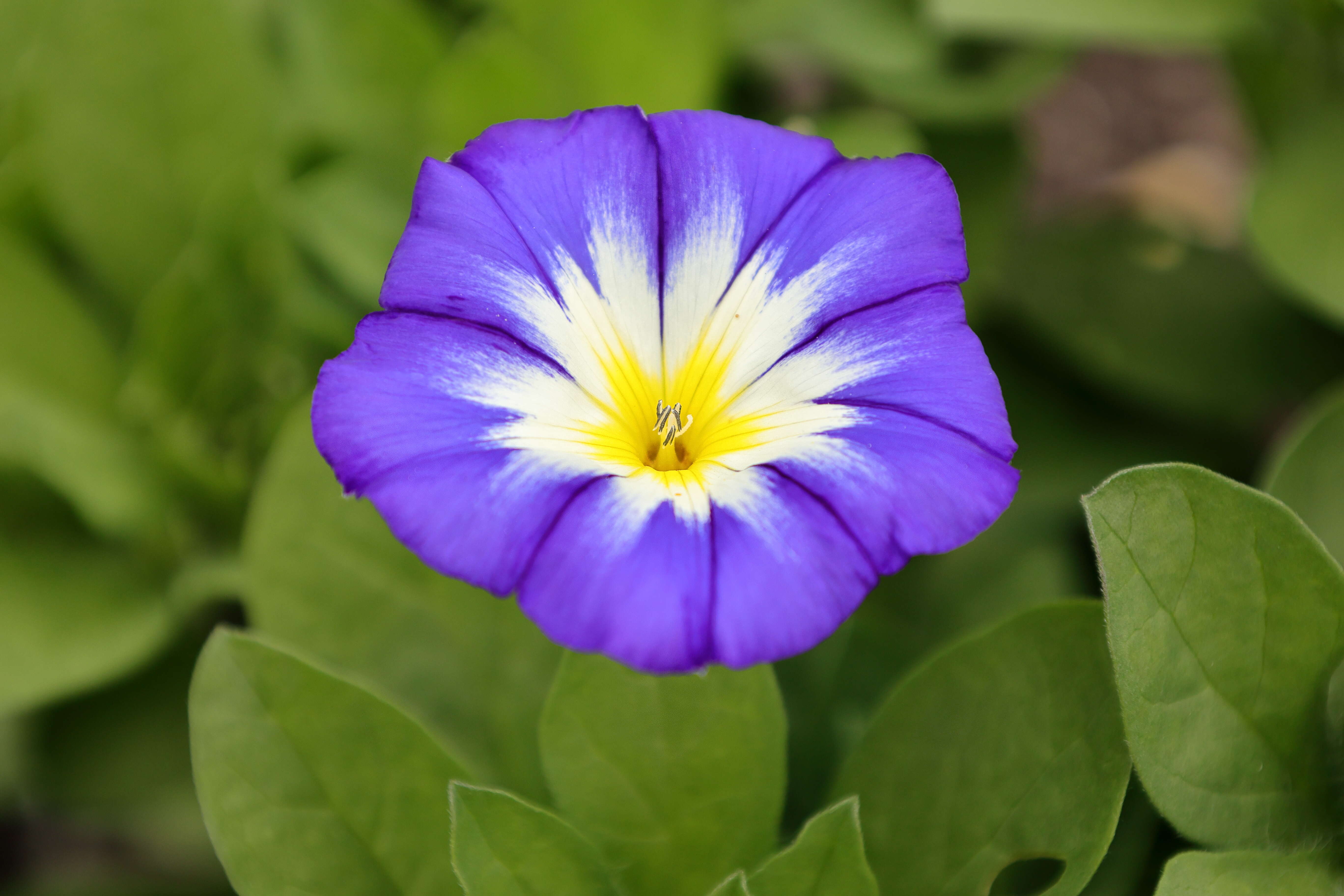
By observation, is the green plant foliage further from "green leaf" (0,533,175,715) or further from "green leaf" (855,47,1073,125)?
"green leaf" (0,533,175,715)

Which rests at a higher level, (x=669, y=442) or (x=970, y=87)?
(x=970, y=87)

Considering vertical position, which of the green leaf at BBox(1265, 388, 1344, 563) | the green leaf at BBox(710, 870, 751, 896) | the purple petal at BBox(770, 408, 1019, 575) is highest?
the purple petal at BBox(770, 408, 1019, 575)

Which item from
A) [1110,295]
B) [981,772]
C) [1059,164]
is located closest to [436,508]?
[981,772]

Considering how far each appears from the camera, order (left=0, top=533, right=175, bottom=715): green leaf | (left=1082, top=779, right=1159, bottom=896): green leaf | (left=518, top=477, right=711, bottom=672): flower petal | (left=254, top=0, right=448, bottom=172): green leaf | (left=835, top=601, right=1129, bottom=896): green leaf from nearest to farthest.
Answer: (left=518, top=477, right=711, bottom=672): flower petal
(left=835, top=601, right=1129, bottom=896): green leaf
(left=1082, top=779, right=1159, bottom=896): green leaf
(left=0, top=533, right=175, bottom=715): green leaf
(left=254, top=0, right=448, bottom=172): green leaf

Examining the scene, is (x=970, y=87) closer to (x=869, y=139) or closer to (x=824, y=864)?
(x=869, y=139)

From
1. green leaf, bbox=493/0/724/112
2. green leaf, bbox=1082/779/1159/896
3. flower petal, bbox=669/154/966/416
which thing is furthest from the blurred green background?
flower petal, bbox=669/154/966/416

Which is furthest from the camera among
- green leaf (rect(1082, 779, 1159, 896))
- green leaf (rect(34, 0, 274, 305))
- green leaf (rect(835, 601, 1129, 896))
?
green leaf (rect(34, 0, 274, 305))

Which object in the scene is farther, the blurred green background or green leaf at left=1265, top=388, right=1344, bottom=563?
the blurred green background

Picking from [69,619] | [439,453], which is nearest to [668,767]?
[439,453]

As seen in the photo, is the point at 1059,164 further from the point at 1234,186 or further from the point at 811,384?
the point at 811,384
